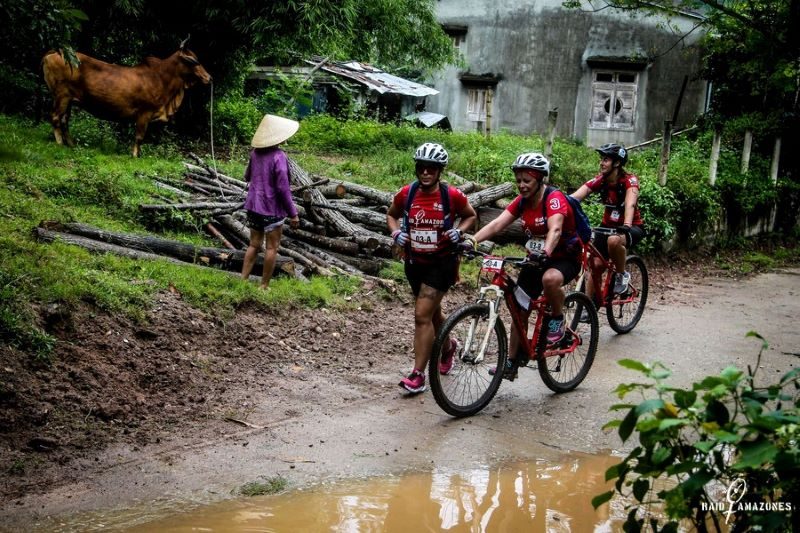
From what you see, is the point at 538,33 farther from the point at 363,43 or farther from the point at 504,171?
the point at 504,171

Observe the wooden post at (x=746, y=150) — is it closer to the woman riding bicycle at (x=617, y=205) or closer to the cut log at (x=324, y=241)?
the woman riding bicycle at (x=617, y=205)

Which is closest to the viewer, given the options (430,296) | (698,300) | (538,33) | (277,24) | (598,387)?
(430,296)

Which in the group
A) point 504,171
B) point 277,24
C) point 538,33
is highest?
point 538,33

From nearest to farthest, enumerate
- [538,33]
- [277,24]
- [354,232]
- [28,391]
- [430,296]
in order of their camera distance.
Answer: [28,391]
[430,296]
[354,232]
[277,24]
[538,33]

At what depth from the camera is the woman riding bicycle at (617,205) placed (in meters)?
8.65

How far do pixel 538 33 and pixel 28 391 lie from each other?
84.2ft

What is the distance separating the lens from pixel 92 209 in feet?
32.8

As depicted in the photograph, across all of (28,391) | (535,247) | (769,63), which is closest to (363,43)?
(769,63)

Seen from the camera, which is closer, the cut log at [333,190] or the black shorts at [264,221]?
the black shorts at [264,221]

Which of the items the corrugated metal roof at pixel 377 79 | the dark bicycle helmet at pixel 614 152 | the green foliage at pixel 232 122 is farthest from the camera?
the corrugated metal roof at pixel 377 79

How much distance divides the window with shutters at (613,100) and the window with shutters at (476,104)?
13.1 ft

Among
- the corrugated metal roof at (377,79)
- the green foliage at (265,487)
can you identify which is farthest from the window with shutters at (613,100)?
the green foliage at (265,487)

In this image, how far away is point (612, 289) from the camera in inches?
350

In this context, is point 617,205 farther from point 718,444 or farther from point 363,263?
point 718,444
